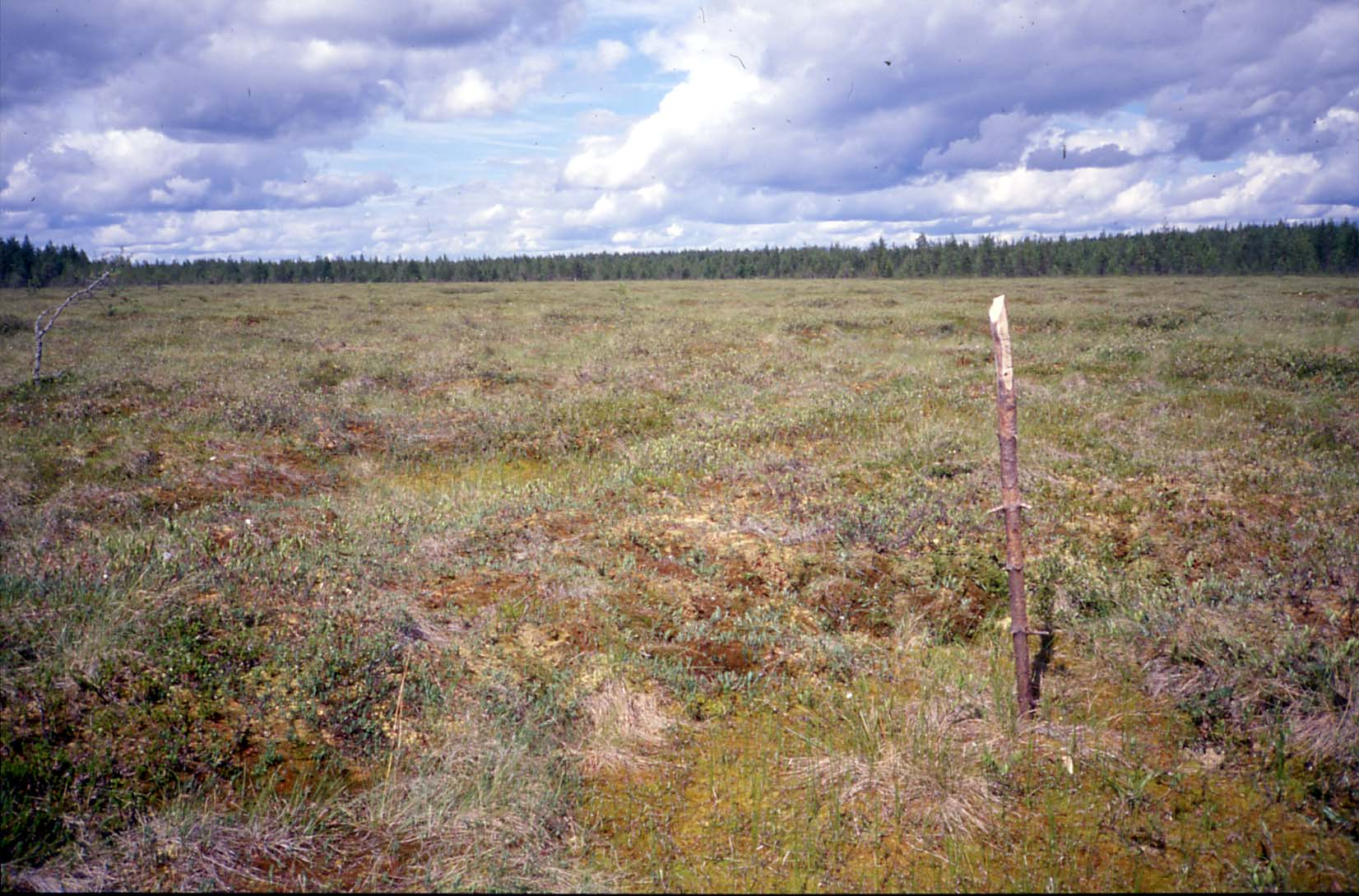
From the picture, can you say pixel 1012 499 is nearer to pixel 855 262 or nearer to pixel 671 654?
pixel 671 654

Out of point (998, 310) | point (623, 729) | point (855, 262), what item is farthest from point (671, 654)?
point (855, 262)

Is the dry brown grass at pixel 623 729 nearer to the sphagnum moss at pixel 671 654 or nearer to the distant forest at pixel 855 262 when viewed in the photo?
the sphagnum moss at pixel 671 654

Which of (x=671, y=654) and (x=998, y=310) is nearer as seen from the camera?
(x=998, y=310)

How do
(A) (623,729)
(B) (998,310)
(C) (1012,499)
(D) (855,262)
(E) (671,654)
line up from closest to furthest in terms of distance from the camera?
(B) (998,310) < (C) (1012,499) < (A) (623,729) < (E) (671,654) < (D) (855,262)

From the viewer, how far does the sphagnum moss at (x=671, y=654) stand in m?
3.86

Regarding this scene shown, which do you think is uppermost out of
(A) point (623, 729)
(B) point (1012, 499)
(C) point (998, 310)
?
(C) point (998, 310)

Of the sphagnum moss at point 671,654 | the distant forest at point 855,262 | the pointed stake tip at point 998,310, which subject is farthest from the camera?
the distant forest at point 855,262

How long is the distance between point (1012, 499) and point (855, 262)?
117 m

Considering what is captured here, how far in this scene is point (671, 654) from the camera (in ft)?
19.1

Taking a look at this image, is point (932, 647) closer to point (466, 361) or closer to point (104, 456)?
point (104, 456)

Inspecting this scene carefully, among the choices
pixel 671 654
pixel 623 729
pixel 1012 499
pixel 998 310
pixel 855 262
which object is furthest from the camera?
pixel 855 262

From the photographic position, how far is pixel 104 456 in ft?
33.5

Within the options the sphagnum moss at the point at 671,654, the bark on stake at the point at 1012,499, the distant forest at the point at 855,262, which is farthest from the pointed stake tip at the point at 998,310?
the distant forest at the point at 855,262

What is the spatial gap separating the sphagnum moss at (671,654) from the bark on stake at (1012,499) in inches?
12.1
